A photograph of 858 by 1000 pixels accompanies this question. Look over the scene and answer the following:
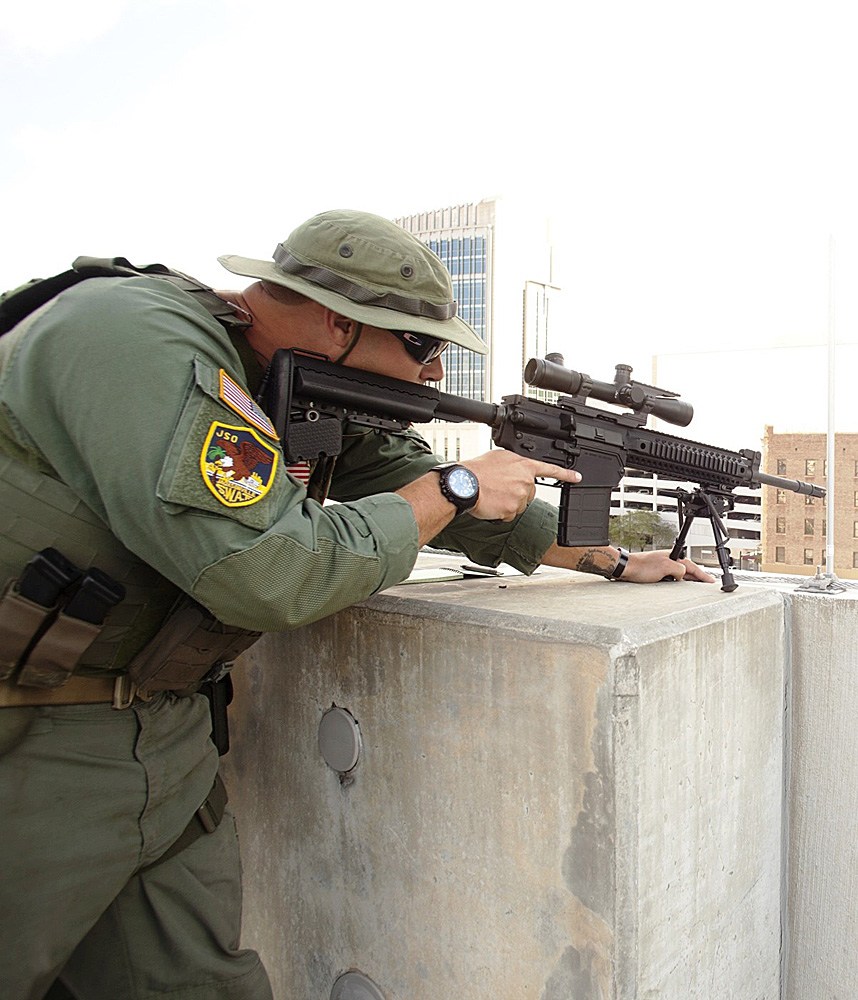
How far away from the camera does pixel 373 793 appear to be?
1.75m

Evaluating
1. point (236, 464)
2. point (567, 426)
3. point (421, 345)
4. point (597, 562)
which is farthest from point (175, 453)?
point (597, 562)

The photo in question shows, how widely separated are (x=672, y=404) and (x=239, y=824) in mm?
1765

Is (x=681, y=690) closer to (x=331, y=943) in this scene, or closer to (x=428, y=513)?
(x=428, y=513)

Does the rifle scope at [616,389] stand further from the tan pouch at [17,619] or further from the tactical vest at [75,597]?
the tan pouch at [17,619]

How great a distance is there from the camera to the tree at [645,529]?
5689 mm

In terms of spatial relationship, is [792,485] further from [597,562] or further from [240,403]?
[240,403]

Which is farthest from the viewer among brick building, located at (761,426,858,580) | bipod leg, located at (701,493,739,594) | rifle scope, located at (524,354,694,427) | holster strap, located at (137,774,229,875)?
brick building, located at (761,426,858,580)

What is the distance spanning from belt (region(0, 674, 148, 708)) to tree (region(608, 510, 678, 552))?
1.35 meters

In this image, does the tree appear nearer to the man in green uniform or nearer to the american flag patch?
the man in green uniform

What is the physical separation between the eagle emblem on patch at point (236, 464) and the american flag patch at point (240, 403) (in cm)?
3

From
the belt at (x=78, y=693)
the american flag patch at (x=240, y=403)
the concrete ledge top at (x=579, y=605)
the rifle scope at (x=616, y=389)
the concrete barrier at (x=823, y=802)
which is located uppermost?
the rifle scope at (x=616, y=389)

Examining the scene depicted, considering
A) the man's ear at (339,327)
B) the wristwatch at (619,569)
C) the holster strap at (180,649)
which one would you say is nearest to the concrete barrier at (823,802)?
the wristwatch at (619,569)

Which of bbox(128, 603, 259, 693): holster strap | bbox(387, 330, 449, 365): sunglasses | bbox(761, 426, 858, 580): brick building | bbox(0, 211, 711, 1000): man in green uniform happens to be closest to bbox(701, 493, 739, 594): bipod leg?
bbox(0, 211, 711, 1000): man in green uniform

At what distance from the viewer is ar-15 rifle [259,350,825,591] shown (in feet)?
5.53
